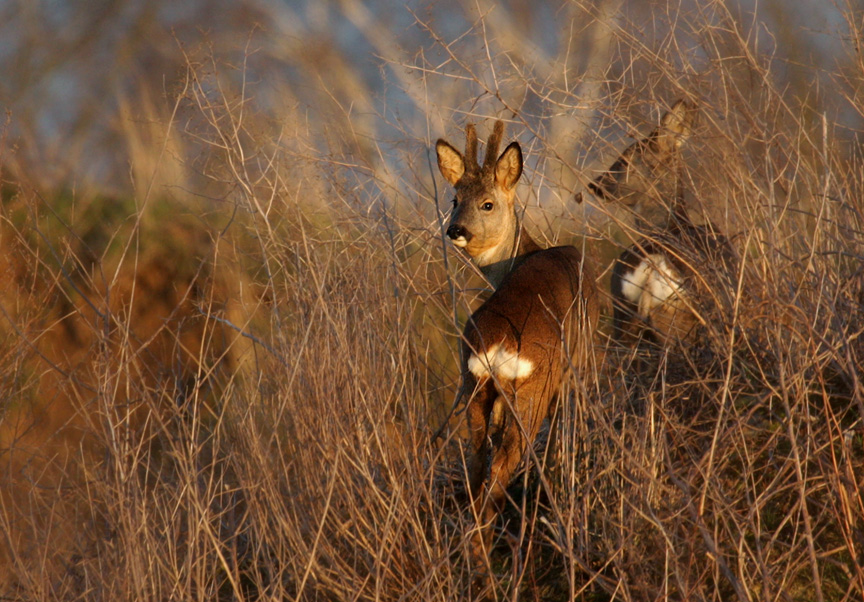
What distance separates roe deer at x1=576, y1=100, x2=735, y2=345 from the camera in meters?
3.96

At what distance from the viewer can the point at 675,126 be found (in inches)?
187

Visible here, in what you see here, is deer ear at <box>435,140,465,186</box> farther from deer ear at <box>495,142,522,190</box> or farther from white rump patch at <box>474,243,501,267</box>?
white rump patch at <box>474,243,501,267</box>

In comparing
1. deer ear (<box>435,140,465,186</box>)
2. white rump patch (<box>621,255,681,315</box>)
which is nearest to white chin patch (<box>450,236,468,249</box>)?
deer ear (<box>435,140,465,186</box>)

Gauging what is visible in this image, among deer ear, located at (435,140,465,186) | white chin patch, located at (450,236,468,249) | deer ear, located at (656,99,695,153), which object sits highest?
deer ear, located at (656,99,695,153)

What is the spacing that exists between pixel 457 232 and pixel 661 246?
1238mm

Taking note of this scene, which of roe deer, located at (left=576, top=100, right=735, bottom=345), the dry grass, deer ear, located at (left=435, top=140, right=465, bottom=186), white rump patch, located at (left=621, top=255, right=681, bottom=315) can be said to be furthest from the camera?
white rump patch, located at (left=621, top=255, right=681, bottom=315)

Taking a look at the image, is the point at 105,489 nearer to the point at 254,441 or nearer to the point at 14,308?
the point at 254,441

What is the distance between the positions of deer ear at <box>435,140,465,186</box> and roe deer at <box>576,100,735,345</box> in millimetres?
720

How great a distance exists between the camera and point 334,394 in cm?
308

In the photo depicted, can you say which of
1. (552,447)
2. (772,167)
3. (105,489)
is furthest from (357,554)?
(772,167)

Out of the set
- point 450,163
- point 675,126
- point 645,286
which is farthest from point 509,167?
point 645,286

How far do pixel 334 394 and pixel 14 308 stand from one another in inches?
163

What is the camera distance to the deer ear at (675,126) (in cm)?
434

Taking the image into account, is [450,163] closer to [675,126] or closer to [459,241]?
[459,241]
